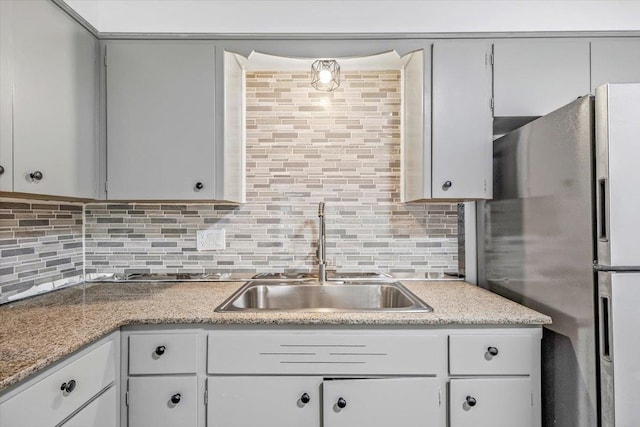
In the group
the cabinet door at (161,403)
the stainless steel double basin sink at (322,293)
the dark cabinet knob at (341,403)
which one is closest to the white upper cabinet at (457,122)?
the stainless steel double basin sink at (322,293)

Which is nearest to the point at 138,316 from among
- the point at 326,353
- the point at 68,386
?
the point at 68,386

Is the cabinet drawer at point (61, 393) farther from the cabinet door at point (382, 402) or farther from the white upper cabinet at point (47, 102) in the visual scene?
the cabinet door at point (382, 402)

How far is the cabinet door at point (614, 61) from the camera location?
5.43 feet

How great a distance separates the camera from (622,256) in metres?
1.12

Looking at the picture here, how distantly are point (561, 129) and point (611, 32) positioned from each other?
792 millimetres

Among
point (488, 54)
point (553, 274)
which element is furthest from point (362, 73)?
point (553, 274)

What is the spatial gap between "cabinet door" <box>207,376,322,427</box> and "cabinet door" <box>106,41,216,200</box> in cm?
85

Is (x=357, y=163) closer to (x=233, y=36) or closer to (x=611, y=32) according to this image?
(x=233, y=36)

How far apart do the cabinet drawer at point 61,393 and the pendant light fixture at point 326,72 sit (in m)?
1.46

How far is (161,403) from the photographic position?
4.44 ft

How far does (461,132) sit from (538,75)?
1.44 ft

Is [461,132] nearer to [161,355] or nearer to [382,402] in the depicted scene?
[382,402]

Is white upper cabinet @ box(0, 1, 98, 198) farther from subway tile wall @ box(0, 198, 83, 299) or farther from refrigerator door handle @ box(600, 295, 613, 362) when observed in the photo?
refrigerator door handle @ box(600, 295, 613, 362)

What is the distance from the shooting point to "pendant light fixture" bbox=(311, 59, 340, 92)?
1790 mm
